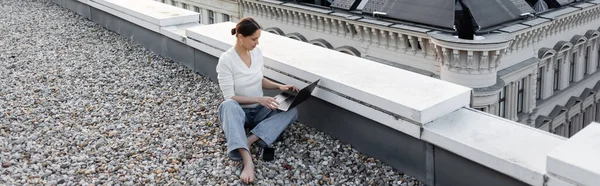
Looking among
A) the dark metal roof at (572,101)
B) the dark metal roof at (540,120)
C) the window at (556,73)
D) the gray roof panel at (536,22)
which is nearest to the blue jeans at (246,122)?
the gray roof panel at (536,22)

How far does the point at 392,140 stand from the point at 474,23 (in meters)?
26.6

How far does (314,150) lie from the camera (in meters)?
6.43

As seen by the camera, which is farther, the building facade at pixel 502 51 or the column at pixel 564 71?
the column at pixel 564 71

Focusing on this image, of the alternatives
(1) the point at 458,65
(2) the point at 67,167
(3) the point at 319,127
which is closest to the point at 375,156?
(3) the point at 319,127

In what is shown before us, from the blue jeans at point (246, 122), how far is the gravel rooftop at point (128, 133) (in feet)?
0.72

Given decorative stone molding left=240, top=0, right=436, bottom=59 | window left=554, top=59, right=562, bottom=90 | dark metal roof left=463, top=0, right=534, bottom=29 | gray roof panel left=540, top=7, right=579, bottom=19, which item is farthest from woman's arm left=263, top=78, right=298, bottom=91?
window left=554, top=59, right=562, bottom=90

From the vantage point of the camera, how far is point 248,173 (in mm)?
5680

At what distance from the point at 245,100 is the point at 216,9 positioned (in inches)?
1878

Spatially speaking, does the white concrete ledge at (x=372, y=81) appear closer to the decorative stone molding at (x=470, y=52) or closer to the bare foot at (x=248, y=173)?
the bare foot at (x=248, y=173)

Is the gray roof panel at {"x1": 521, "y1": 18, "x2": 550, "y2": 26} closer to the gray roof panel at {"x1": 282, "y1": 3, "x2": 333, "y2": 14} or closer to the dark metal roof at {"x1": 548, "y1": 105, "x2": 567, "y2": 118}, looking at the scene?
the dark metal roof at {"x1": 548, "y1": 105, "x2": 567, "y2": 118}

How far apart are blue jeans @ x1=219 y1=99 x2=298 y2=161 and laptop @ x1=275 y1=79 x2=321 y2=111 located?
0.09m

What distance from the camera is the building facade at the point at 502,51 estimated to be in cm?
3111

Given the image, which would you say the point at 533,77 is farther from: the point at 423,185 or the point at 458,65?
the point at 423,185

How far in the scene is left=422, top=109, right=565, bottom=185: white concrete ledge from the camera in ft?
15.4
